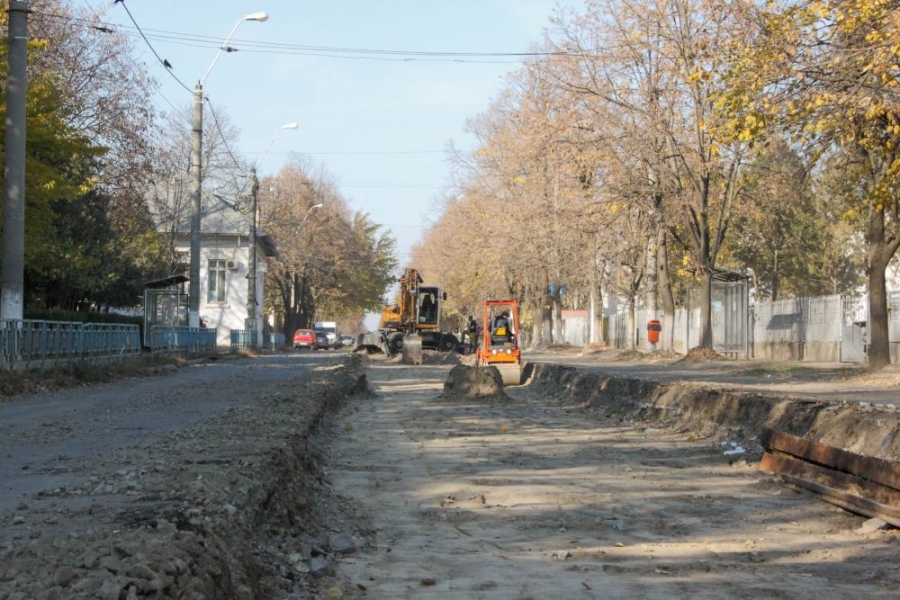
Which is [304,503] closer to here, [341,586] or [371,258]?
[341,586]

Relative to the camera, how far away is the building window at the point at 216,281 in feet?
228

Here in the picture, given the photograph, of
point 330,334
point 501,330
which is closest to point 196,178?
point 501,330

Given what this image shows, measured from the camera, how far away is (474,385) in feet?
78.0

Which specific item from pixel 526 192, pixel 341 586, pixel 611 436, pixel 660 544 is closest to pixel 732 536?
pixel 660 544

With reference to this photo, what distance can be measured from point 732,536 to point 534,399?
18.4m

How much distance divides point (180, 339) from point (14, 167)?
16588 mm

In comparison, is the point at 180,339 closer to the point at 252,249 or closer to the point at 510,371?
the point at 252,249

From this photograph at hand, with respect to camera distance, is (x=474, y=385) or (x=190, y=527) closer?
→ (x=190, y=527)

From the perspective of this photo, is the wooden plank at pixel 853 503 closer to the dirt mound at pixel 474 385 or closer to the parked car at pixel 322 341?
the dirt mound at pixel 474 385

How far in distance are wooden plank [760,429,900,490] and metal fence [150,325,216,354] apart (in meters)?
25.6

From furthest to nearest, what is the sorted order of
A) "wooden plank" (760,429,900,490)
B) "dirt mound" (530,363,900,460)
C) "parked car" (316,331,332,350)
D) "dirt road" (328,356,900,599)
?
"parked car" (316,331,332,350) < "dirt mound" (530,363,900,460) < "wooden plank" (760,429,900,490) < "dirt road" (328,356,900,599)

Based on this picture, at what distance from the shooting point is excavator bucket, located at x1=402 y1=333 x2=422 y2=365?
4572 cm

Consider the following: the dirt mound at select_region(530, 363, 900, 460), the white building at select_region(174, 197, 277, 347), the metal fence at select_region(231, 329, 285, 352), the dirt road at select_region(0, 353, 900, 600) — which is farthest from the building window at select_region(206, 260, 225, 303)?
the dirt road at select_region(0, 353, 900, 600)

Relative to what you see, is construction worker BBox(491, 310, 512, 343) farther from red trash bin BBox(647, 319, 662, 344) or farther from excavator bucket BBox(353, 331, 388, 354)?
excavator bucket BBox(353, 331, 388, 354)
